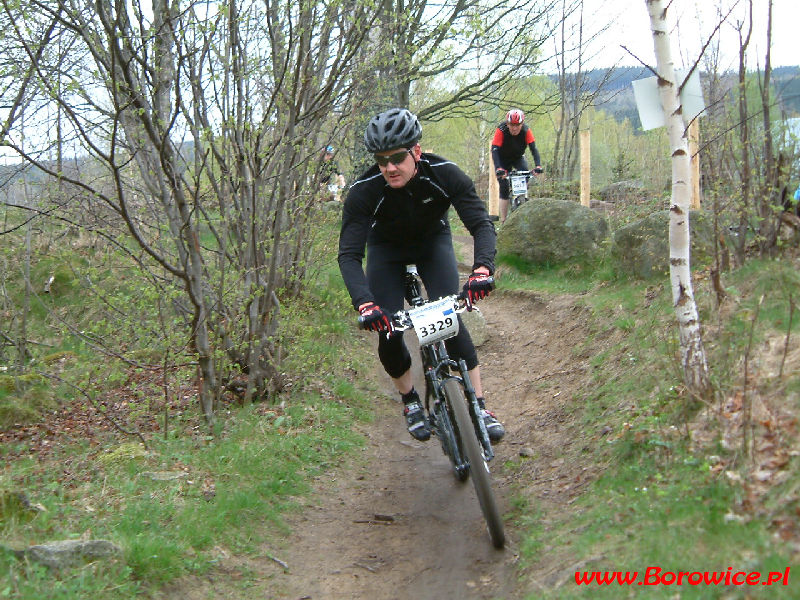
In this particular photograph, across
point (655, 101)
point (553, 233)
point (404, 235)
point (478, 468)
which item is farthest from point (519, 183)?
point (478, 468)

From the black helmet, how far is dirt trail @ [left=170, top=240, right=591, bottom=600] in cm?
232

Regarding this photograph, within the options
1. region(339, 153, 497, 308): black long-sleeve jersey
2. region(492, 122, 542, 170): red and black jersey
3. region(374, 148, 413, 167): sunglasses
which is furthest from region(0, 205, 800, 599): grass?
region(492, 122, 542, 170): red and black jersey

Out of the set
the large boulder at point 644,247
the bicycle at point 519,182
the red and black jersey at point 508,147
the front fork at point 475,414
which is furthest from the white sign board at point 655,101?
the bicycle at point 519,182

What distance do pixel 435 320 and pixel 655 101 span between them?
6.11 feet

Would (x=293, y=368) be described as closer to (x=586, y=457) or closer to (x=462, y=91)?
(x=586, y=457)

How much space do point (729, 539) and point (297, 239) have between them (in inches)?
213

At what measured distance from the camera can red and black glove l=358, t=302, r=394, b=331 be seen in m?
4.27

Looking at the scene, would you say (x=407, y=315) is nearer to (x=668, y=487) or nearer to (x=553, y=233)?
(x=668, y=487)

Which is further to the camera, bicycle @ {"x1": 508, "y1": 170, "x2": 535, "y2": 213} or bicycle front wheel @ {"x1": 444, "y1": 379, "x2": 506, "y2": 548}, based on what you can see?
bicycle @ {"x1": 508, "y1": 170, "x2": 535, "y2": 213}

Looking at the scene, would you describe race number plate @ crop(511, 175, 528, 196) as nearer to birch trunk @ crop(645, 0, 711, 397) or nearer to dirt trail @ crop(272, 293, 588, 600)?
dirt trail @ crop(272, 293, 588, 600)

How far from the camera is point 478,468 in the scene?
3.83m

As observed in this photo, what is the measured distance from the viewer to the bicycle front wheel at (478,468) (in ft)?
12.5

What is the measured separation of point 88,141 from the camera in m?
4.58

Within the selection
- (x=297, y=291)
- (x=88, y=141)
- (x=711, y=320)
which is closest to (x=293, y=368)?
(x=297, y=291)
